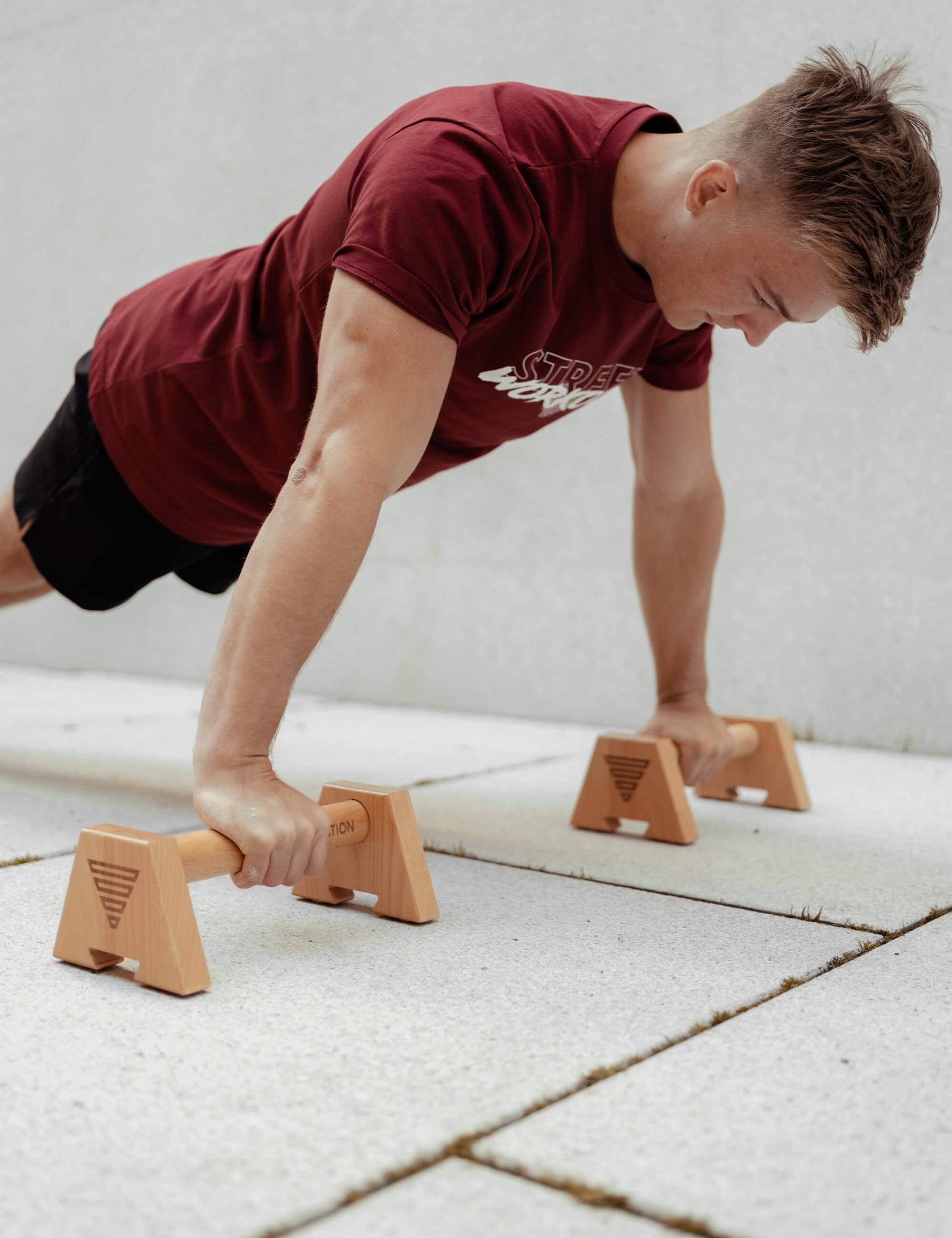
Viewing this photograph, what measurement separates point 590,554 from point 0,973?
1.62 meters

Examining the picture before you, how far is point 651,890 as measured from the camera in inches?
46.1

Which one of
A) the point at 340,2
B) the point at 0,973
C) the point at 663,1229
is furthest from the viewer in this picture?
the point at 340,2

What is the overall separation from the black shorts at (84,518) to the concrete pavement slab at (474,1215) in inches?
40.7

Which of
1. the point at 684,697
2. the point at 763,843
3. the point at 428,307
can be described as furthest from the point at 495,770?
the point at 428,307

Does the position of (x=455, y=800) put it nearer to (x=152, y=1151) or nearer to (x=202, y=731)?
(x=202, y=731)

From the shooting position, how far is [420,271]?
937 millimetres

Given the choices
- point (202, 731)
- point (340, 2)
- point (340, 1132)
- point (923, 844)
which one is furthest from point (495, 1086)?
point (340, 2)

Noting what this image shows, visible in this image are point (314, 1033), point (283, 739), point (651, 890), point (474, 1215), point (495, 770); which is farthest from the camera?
point (283, 739)

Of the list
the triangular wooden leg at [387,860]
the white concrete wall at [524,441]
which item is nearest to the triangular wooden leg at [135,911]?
the triangular wooden leg at [387,860]

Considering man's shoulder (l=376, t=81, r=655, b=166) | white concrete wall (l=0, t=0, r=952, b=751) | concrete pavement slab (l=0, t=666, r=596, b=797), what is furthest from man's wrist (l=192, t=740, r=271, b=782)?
white concrete wall (l=0, t=0, r=952, b=751)

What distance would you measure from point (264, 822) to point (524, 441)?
1.59 metres

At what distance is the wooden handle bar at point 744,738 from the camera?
1.52m

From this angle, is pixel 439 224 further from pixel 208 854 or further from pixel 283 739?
pixel 283 739

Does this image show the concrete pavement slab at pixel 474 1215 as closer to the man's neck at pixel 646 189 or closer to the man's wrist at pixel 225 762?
the man's wrist at pixel 225 762
